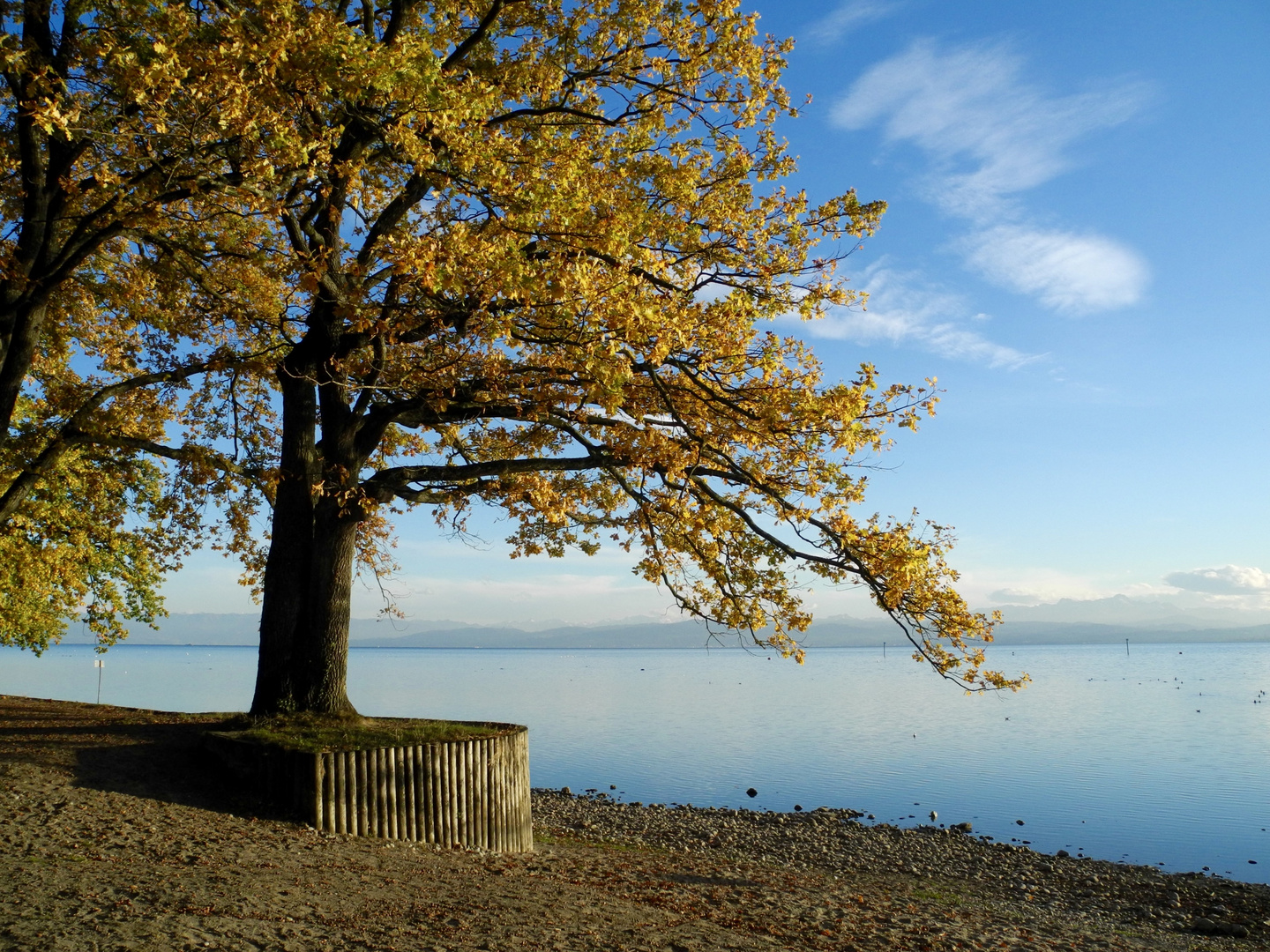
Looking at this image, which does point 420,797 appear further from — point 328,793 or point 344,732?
point 344,732

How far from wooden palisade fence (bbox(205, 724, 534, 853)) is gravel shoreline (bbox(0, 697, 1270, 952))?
1.12 feet

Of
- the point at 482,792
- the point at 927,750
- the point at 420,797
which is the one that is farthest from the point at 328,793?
the point at 927,750

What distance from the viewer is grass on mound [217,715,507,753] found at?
34.4ft

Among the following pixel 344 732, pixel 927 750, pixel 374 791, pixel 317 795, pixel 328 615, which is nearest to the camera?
pixel 317 795

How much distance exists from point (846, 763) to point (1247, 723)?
83.2 ft

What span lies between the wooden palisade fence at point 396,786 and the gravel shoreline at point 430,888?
0.34 meters

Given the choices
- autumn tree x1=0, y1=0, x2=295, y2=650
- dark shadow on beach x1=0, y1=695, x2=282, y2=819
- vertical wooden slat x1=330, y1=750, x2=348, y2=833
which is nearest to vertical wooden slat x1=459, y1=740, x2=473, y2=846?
vertical wooden slat x1=330, y1=750, x2=348, y2=833

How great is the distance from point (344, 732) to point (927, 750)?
2857 cm

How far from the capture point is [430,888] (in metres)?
7.86

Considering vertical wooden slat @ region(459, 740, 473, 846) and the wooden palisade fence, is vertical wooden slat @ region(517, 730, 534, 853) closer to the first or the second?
the wooden palisade fence

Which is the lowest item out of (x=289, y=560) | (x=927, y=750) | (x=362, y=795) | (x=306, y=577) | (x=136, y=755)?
(x=927, y=750)

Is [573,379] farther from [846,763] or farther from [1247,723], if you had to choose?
[1247,723]

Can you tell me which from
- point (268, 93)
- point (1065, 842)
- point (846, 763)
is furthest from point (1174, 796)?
point (268, 93)

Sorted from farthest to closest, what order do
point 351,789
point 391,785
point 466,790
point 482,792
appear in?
point 482,792 → point 466,790 → point 391,785 → point 351,789
